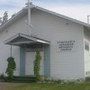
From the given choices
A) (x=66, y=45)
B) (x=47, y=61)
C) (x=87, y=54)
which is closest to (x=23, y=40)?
(x=47, y=61)

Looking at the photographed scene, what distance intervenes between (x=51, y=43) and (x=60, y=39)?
774 millimetres

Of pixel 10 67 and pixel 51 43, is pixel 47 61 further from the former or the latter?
pixel 10 67

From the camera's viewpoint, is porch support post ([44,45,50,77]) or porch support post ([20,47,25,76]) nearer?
porch support post ([44,45,50,77])

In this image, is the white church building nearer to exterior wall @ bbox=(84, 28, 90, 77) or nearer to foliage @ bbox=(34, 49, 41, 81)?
exterior wall @ bbox=(84, 28, 90, 77)

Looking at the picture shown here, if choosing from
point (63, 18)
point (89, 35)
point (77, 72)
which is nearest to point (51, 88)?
point (77, 72)

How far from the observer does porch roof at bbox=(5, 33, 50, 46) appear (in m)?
25.8

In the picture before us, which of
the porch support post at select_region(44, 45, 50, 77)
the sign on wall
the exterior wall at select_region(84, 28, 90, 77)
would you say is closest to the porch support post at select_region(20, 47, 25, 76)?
the porch support post at select_region(44, 45, 50, 77)

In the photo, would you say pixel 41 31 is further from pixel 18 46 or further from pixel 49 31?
pixel 18 46

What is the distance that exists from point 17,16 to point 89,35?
5.93 meters

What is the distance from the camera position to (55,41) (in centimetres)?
2647

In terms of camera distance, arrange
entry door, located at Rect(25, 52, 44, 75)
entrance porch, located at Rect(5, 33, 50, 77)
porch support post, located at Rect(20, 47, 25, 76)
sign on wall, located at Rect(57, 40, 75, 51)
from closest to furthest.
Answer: sign on wall, located at Rect(57, 40, 75, 51), entrance porch, located at Rect(5, 33, 50, 77), entry door, located at Rect(25, 52, 44, 75), porch support post, located at Rect(20, 47, 25, 76)

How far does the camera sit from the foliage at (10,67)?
26344 millimetres

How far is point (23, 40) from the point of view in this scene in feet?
87.0

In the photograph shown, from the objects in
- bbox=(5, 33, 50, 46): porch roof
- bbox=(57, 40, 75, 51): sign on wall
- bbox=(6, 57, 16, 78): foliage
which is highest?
bbox=(5, 33, 50, 46): porch roof
